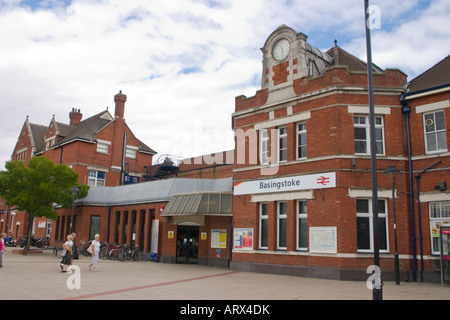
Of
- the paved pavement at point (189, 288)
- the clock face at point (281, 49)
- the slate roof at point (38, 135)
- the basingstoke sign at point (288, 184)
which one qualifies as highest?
the slate roof at point (38, 135)

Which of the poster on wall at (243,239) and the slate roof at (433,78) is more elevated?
the slate roof at (433,78)

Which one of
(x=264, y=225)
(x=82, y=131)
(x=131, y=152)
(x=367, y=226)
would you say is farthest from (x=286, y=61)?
(x=82, y=131)

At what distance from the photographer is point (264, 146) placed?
20.1m

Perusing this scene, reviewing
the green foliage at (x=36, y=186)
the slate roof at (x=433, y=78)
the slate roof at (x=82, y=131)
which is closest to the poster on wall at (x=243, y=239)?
the slate roof at (x=433, y=78)

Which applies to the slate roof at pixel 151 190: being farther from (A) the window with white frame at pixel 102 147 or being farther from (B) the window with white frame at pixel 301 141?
(A) the window with white frame at pixel 102 147

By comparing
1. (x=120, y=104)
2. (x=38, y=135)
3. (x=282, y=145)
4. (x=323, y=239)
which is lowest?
(x=323, y=239)

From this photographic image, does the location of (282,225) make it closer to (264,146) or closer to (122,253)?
(264,146)

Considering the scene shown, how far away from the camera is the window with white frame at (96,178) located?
3744 cm

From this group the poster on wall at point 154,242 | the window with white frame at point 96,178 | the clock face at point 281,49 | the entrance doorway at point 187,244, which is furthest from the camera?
the window with white frame at point 96,178

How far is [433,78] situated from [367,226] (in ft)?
23.2

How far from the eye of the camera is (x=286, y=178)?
18.5 metres

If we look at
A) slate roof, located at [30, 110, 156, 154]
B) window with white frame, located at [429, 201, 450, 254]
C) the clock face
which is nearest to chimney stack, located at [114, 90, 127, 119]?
slate roof, located at [30, 110, 156, 154]

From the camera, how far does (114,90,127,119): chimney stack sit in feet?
130

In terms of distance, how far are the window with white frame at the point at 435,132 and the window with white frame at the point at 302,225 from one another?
18.3ft
